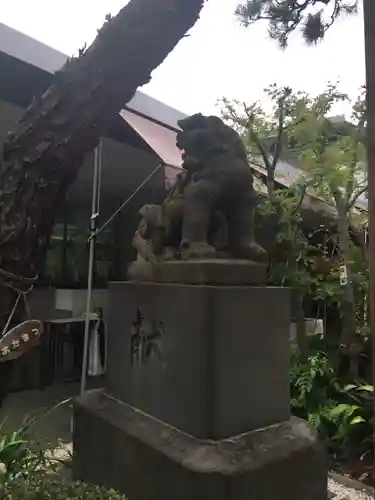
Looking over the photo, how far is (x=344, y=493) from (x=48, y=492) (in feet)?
8.47

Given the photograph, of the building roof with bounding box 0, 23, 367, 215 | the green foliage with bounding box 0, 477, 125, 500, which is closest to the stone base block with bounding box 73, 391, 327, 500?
the green foliage with bounding box 0, 477, 125, 500

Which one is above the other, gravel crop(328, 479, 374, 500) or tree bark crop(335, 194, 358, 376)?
tree bark crop(335, 194, 358, 376)

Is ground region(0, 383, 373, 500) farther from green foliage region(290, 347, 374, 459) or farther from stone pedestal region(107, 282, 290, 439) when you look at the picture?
stone pedestal region(107, 282, 290, 439)

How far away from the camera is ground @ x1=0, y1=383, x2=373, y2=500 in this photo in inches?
156

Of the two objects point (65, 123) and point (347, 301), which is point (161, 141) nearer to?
point (347, 301)

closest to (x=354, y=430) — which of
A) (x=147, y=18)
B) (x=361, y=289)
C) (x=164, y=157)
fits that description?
(x=361, y=289)

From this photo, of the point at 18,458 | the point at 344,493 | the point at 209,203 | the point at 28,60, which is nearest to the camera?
the point at 18,458

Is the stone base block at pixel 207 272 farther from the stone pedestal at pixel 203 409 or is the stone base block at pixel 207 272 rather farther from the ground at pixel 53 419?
the ground at pixel 53 419

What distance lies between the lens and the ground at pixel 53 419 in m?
3.97

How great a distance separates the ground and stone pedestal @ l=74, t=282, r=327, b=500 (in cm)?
71

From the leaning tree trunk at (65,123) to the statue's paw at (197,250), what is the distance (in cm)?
103

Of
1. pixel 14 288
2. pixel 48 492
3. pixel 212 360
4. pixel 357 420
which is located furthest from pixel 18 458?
pixel 357 420

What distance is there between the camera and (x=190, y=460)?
2.79 metres

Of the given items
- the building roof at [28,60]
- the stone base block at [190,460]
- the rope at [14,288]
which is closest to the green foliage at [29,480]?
the stone base block at [190,460]
